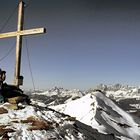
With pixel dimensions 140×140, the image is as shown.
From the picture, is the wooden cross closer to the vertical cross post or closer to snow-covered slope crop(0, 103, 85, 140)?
the vertical cross post

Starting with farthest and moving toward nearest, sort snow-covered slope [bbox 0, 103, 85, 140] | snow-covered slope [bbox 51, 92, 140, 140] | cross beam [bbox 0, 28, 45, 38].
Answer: snow-covered slope [bbox 51, 92, 140, 140]
cross beam [bbox 0, 28, 45, 38]
snow-covered slope [bbox 0, 103, 85, 140]

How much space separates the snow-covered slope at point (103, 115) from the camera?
24297mm

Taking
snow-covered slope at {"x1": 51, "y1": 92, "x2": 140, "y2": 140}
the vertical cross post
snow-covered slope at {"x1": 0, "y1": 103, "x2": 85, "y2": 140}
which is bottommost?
snow-covered slope at {"x1": 51, "y1": 92, "x2": 140, "y2": 140}

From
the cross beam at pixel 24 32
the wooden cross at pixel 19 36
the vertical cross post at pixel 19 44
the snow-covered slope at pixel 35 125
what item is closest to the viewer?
the snow-covered slope at pixel 35 125

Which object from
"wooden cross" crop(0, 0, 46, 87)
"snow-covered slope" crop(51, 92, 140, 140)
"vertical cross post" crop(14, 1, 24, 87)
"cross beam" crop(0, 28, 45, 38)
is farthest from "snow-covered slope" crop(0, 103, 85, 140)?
"cross beam" crop(0, 28, 45, 38)

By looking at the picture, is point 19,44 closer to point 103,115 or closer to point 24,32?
point 24,32

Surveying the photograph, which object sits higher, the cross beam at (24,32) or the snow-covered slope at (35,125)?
the cross beam at (24,32)

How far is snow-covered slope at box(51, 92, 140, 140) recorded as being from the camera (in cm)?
2430

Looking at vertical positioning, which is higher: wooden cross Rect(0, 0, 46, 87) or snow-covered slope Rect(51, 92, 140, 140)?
wooden cross Rect(0, 0, 46, 87)

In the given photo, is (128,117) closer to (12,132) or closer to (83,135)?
(83,135)

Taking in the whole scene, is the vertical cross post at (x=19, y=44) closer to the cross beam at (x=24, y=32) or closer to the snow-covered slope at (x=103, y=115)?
the cross beam at (x=24, y=32)

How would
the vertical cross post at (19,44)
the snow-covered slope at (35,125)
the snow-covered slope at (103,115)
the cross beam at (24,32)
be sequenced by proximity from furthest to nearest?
1. the snow-covered slope at (103,115)
2. the vertical cross post at (19,44)
3. the cross beam at (24,32)
4. the snow-covered slope at (35,125)

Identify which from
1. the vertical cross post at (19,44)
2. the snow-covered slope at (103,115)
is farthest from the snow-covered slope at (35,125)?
the snow-covered slope at (103,115)

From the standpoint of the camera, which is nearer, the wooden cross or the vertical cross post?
the wooden cross
